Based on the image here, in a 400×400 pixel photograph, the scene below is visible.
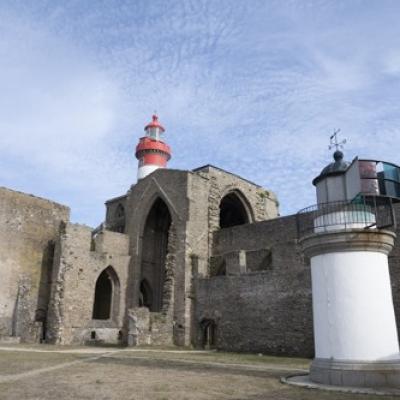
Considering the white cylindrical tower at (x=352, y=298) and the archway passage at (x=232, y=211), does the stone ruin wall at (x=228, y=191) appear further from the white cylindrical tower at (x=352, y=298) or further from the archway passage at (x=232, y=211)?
the white cylindrical tower at (x=352, y=298)

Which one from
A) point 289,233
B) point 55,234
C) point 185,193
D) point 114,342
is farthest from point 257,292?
point 55,234

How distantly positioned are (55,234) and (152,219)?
18.5ft

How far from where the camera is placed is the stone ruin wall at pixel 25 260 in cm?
2130

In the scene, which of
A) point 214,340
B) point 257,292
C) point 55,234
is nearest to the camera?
point 257,292

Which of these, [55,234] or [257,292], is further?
[55,234]

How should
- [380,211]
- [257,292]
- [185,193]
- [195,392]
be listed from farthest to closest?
[185,193]
[257,292]
[380,211]
[195,392]

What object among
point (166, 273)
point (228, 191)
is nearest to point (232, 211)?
point (228, 191)

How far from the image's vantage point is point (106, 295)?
25406mm

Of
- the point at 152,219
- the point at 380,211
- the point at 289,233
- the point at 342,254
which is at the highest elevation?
the point at 152,219

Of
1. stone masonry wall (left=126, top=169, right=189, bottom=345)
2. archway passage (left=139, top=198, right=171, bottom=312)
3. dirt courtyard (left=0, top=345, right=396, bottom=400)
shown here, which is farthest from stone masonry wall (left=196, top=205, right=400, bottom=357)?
archway passage (left=139, top=198, right=171, bottom=312)

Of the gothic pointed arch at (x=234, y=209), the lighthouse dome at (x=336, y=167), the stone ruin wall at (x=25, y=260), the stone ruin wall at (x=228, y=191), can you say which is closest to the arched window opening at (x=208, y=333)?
the stone ruin wall at (x=228, y=191)

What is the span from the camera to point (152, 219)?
88.3 ft

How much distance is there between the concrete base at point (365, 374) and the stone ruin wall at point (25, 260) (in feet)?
57.3

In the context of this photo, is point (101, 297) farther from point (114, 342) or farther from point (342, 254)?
point (342, 254)
